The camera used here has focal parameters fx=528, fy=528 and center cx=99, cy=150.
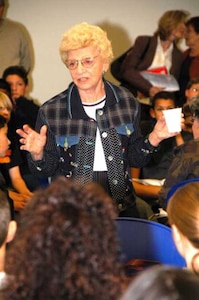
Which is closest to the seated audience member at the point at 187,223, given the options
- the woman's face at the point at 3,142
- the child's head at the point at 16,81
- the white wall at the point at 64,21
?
the woman's face at the point at 3,142

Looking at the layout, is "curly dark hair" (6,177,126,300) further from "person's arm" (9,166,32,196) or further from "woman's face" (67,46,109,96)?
"person's arm" (9,166,32,196)

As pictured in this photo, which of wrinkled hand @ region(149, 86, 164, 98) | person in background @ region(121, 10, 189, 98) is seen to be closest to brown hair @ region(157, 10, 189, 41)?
person in background @ region(121, 10, 189, 98)

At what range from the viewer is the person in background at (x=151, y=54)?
4281mm

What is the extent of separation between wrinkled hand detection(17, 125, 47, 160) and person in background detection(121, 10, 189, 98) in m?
2.17

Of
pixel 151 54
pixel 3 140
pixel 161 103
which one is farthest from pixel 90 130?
pixel 151 54

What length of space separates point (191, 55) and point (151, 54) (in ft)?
1.33

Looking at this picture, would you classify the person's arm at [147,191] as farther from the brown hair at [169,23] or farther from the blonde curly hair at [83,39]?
the brown hair at [169,23]

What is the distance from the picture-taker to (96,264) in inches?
36.7

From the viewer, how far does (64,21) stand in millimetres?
4992

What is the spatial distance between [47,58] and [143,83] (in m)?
1.19

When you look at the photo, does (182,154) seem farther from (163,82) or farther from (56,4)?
(56,4)

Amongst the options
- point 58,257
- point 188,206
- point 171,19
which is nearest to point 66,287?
point 58,257

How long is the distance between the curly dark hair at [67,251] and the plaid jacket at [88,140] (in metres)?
1.29

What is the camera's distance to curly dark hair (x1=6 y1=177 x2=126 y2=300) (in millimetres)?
913
